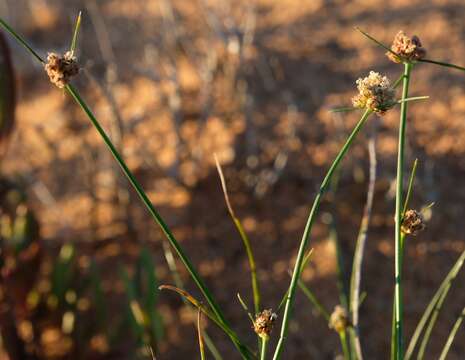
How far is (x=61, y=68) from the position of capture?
715 millimetres

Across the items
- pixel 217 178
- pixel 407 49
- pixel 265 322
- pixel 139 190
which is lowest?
pixel 265 322

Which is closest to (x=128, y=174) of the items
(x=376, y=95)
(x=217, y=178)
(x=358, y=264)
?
(x=376, y=95)

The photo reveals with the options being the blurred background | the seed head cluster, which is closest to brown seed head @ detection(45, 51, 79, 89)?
the seed head cluster

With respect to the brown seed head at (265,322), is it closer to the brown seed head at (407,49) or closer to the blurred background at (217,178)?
the brown seed head at (407,49)

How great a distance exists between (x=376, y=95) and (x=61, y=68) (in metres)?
0.33

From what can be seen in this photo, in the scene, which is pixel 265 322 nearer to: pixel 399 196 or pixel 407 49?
pixel 399 196

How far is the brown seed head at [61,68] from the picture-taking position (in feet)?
2.34

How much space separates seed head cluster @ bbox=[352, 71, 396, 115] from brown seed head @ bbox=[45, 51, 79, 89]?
30 centimetres

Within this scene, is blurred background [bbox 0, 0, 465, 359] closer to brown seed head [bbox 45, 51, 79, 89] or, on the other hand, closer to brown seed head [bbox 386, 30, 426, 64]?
brown seed head [bbox 386, 30, 426, 64]

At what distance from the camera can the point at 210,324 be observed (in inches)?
62.4

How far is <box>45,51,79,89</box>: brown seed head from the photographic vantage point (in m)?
0.71

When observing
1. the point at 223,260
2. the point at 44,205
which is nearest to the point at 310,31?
the point at 223,260

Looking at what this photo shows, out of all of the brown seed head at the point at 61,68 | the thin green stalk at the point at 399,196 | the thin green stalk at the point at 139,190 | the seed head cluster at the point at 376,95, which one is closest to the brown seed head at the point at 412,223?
the thin green stalk at the point at 399,196

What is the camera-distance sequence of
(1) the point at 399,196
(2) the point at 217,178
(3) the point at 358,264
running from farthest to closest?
(2) the point at 217,178, (3) the point at 358,264, (1) the point at 399,196
